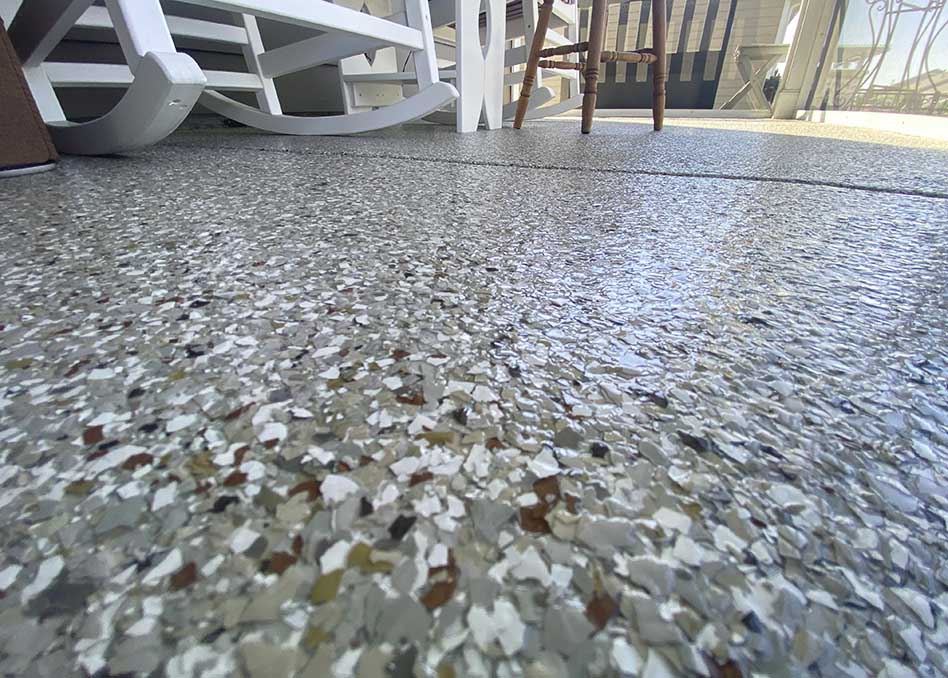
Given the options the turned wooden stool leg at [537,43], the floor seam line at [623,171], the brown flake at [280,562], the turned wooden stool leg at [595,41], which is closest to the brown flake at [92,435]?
the brown flake at [280,562]

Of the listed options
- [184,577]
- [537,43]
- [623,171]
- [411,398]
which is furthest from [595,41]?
[184,577]

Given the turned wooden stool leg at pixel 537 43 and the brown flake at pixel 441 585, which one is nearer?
the brown flake at pixel 441 585

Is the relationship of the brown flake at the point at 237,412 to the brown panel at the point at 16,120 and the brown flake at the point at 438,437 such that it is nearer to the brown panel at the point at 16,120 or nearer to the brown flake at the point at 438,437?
the brown flake at the point at 438,437

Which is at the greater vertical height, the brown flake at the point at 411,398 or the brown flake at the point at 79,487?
the brown flake at the point at 79,487

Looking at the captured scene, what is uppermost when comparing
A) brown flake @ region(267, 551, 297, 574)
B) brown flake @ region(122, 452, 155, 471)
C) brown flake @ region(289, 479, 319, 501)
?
brown flake @ region(122, 452, 155, 471)

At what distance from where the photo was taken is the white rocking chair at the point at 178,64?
0.87m

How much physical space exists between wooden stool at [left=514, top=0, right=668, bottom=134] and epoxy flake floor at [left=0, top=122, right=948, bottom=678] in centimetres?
146

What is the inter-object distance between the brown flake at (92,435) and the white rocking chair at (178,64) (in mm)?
895

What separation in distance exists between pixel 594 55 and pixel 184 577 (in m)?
1.88

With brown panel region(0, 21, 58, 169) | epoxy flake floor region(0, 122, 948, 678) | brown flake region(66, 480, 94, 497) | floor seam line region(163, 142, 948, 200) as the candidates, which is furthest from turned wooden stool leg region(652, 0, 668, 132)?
brown flake region(66, 480, 94, 497)

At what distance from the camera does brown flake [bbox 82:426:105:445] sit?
8.0 inches

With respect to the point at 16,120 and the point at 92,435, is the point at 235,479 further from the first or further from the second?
the point at 16,120

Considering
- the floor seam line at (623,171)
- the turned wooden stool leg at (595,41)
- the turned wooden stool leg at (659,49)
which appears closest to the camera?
the floor seam line at (623,171)

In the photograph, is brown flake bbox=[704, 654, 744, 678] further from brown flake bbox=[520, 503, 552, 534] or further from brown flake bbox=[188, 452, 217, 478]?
brown flake bbox=[188, 452, 217, 478]
